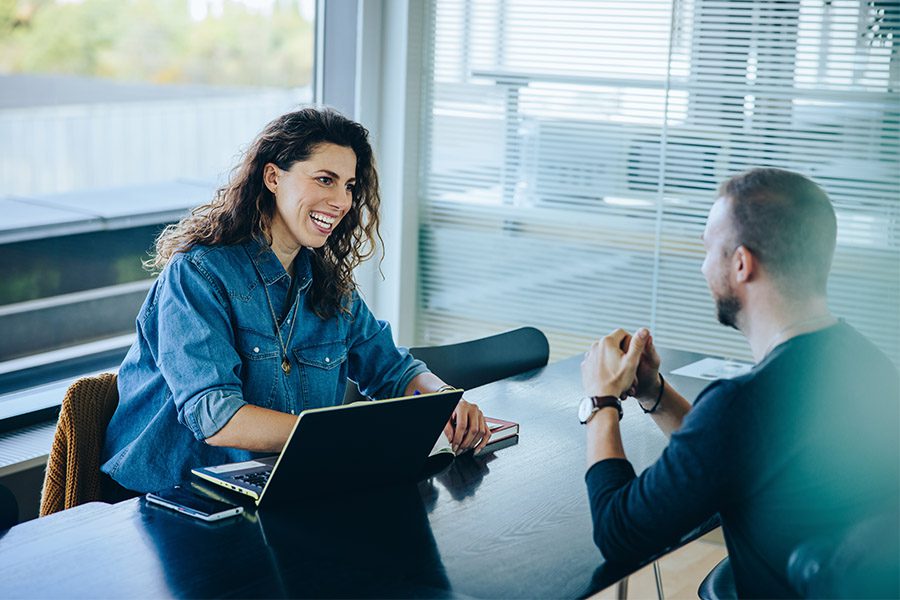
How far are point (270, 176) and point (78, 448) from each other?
2.31 feet

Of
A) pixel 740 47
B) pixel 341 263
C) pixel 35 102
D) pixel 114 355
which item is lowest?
pixel 114 355

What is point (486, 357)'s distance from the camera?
3014 mm

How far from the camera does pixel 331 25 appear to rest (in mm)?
4531

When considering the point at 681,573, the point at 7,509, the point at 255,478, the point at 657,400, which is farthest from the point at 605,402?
the point at 681,573

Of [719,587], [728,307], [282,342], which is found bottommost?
[719,587]

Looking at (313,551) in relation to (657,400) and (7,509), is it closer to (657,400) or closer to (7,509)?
(7,509)

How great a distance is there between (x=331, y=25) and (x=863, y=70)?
2075 millimetres

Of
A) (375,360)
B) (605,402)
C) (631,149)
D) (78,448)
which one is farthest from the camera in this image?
(631,149)

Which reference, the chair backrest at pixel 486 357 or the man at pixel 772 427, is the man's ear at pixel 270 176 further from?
the man at pixel 772 427

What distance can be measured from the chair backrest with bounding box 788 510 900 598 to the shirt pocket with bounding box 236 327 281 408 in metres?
1.21

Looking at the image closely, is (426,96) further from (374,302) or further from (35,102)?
(35,102)

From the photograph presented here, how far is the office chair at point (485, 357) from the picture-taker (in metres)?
2.90

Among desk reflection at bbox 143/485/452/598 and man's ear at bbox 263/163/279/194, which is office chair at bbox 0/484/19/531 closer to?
desk reflection at bbox 143/485/452/598

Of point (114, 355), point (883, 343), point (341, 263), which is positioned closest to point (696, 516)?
point (341, 263)
